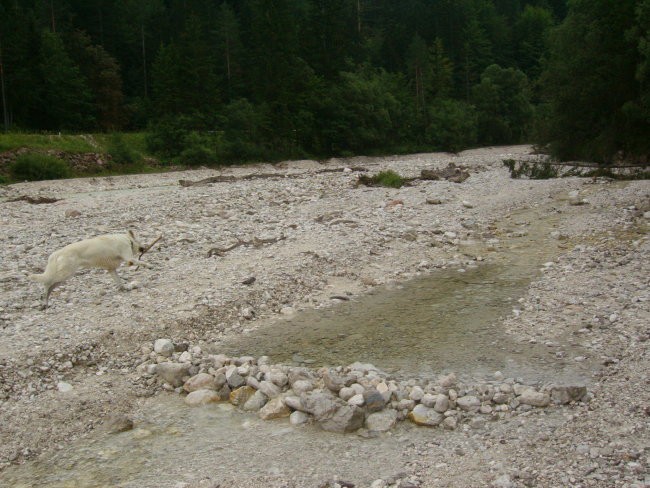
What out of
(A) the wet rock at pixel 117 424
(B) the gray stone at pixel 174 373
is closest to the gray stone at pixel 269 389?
(B) the gray stone at pixel 174 373

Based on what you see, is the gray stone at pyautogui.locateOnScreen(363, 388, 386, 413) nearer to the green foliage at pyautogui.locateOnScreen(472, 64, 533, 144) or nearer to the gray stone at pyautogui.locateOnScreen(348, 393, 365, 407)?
the gray stone at pyautogui.locateOnScreen(348, 393, 365, 407)

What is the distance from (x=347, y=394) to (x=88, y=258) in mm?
6058

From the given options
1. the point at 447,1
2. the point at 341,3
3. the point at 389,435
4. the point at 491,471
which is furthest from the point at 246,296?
the point at 447,1

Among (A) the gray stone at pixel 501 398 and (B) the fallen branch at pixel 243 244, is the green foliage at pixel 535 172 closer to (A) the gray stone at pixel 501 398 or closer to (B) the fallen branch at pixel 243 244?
(B) the fallen branch at pixel 243 244

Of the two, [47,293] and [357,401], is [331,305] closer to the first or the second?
[357,401]

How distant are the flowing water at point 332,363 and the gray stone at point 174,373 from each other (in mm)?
370

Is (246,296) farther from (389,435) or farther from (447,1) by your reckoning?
(447,1)

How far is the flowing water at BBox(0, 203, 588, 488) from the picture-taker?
6824mm

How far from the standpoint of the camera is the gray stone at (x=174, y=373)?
350 inches

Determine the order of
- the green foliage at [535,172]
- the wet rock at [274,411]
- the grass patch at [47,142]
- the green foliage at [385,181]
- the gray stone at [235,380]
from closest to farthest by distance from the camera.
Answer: the wet rock at [274,411] → the gray stone at [235,380] → the green foliage at [385,181] → the green foliage at [535,172] → the grass patch at [47,142]

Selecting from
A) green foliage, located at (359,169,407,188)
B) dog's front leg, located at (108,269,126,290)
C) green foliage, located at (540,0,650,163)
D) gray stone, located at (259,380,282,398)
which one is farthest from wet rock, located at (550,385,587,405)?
green foliage, located at (540,0,650,163)

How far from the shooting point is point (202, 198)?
23609 mm

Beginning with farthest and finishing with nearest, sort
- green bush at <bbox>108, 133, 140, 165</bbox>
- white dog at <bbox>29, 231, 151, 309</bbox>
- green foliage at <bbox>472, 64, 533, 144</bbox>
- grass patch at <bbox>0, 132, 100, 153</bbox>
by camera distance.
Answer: green foliage at <bbox>472, 64, 533, 144</bbox>
green bush at <bbox>108, 133, 140, 165</bbox>
grass patch at <bbox>0, 132, 100, 153</bbox>
white dog at <bbox>29, 231, 151, 309</bbox>

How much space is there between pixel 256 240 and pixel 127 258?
16.0 ft
